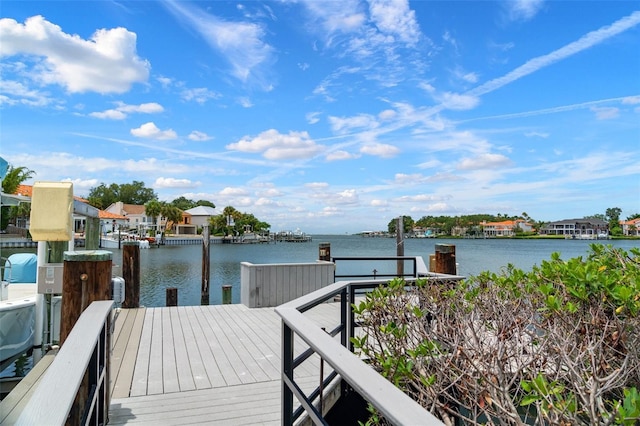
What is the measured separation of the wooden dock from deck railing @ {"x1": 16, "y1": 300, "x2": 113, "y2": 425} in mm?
513

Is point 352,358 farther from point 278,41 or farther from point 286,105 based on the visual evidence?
point 286,105

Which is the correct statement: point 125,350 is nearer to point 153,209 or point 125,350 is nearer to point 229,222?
point 153,209

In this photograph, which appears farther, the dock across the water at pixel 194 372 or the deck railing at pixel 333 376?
the dock across the water at pixel 194 372

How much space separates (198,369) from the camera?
372 centimetres

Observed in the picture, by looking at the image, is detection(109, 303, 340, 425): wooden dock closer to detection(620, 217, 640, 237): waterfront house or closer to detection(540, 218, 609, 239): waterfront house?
detection(620, 217, 640, 237): waterfront house

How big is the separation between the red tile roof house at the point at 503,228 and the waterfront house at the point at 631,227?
22651 millimetres

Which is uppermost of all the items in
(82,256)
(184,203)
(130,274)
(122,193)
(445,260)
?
(122,193)

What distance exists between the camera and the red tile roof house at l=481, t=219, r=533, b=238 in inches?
3829

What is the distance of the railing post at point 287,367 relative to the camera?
6.63 ft

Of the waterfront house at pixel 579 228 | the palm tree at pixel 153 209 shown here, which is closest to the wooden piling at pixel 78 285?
the palm tree at pixel 153 209

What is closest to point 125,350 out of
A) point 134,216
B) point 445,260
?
point 445,260

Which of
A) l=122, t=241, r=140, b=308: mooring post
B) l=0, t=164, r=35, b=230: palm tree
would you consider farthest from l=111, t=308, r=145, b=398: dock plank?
l=0, t=164, r=35, b=230: palm tree

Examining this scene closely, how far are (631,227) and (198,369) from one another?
295 ft

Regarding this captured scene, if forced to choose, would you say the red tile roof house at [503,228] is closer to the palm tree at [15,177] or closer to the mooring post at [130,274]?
the palm tree at [15,177]
